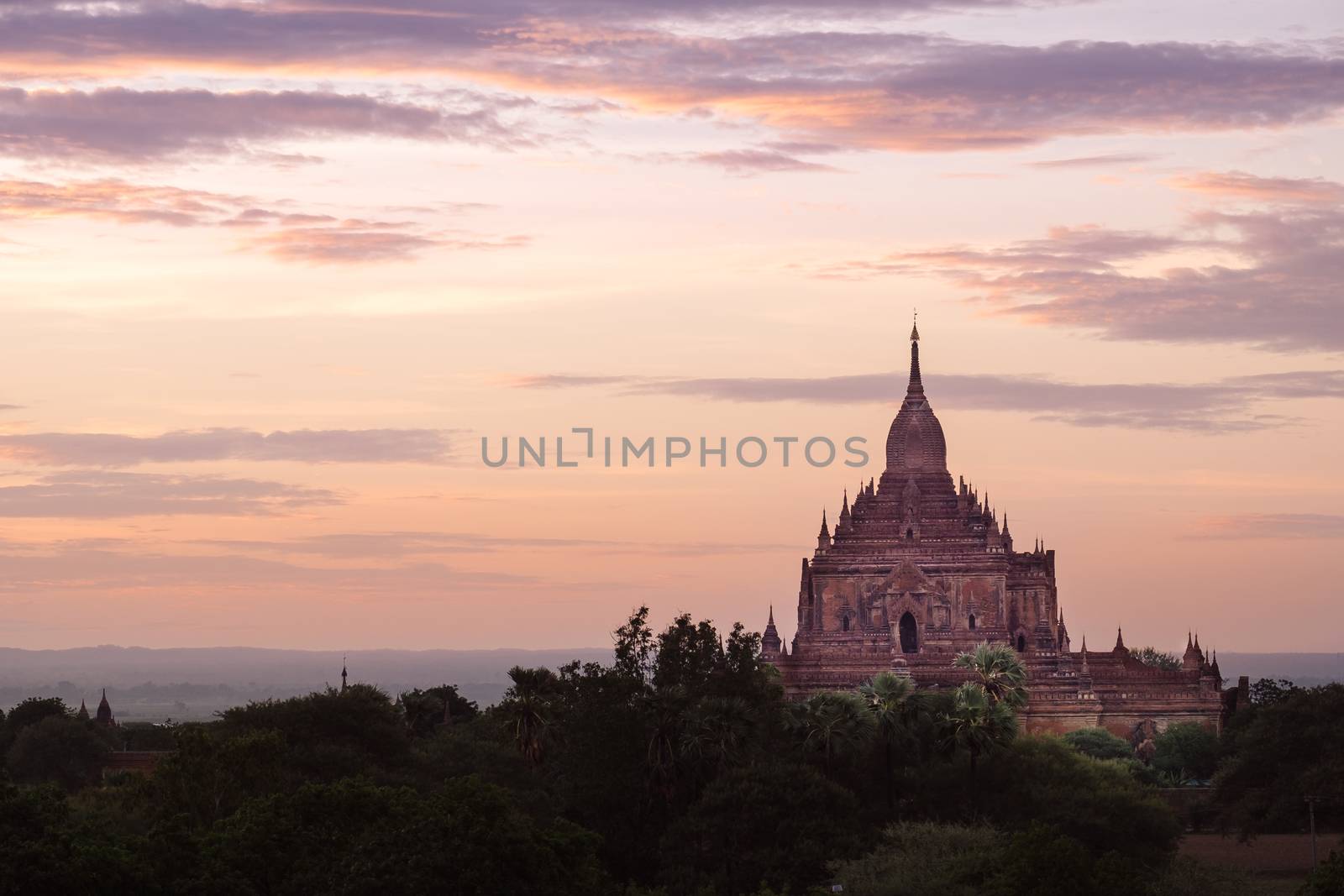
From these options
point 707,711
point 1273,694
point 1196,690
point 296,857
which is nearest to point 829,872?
point 707,711

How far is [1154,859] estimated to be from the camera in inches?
3462

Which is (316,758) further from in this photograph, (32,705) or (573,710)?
(32,705)

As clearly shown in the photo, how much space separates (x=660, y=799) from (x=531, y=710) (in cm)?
1384

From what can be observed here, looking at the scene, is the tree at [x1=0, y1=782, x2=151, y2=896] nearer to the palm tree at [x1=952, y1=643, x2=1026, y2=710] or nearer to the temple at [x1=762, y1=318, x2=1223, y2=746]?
the palm tree at [x1=952, y1=643, x2=1026, y2=710]

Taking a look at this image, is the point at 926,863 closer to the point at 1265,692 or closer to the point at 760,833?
the point at 760,833

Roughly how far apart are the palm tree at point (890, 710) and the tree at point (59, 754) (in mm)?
42874

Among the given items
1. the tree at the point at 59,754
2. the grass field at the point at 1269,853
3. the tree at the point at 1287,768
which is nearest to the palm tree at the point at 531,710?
the grass field at the point at 1269,853

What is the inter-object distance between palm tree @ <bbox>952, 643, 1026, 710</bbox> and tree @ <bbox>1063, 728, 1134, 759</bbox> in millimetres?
8069

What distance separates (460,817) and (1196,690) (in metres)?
73.2

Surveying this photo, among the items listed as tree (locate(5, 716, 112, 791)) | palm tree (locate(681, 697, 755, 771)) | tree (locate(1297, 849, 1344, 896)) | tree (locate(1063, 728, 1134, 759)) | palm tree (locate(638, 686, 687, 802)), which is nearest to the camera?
tree (locate(1297, 849, 1344, 896))

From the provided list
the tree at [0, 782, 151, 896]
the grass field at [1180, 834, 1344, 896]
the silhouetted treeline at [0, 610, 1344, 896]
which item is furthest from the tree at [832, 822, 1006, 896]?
the tree at [0, 782, 151, 896]

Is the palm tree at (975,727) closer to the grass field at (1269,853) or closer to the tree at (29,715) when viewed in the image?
the grass field at (1269,853)

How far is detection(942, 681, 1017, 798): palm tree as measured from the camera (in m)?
91.8

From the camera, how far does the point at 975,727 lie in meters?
91.6
